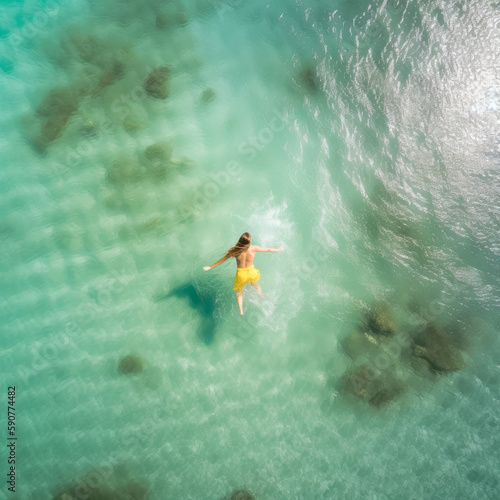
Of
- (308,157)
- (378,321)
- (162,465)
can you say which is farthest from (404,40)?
(162,465)

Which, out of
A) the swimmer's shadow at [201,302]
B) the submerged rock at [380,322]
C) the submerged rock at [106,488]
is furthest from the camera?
the submerged rock at [380,322]

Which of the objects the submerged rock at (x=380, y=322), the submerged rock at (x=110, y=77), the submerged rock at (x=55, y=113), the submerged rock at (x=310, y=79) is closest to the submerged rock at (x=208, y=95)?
the submerged rock at (x=110, y=77)

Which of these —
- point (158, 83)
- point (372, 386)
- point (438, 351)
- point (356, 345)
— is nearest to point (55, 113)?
point (158, 83)

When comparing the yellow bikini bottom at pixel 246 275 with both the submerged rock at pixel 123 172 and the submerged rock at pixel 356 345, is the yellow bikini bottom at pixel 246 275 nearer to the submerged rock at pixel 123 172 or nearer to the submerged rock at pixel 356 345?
the submerged rock at pixel 356 345

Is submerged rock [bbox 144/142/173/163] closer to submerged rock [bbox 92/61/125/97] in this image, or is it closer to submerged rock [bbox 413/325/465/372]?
submerged rock [bbox 92/61/125/97]

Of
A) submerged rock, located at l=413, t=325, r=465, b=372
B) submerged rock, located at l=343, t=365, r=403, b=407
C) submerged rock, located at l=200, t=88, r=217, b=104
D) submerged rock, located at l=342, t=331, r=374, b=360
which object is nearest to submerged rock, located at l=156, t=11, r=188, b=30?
submerged rock, located at l=200, t=88, r=217, b=104

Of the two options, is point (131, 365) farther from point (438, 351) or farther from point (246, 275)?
point (438, 351)

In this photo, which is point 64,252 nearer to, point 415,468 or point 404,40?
point 415,468
